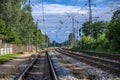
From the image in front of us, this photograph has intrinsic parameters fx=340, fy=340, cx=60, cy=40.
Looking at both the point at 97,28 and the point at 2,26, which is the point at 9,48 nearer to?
the point at 2,26

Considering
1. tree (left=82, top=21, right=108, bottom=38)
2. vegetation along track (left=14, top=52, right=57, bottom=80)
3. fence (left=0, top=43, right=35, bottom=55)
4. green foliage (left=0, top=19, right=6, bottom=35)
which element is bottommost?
vegetation along track (left=14, top=52, right=57, bottom=80)

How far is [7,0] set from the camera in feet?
234

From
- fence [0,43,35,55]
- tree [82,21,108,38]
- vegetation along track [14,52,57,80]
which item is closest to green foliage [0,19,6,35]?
fence [0,43,35,55]

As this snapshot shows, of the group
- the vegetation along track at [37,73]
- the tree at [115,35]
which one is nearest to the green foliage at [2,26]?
the tree at [115,35]

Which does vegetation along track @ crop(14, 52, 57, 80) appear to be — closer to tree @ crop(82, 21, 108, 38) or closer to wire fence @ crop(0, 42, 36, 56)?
wire fence @ crop(0, 42, 36, 56)

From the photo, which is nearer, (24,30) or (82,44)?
(24,30)

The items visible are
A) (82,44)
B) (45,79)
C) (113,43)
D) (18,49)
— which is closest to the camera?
(45,79)

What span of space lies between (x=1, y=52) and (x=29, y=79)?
40024 mm

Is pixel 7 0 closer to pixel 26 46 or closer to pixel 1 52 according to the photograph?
pixel 1 52

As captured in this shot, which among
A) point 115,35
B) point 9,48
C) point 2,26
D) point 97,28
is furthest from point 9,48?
point 97,28

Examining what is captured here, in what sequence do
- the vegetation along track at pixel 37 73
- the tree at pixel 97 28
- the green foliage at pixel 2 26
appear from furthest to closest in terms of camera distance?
the tree at pixel 97 28
the green foliage at pixel 2 26
the vegetation along track at pixel 37 73

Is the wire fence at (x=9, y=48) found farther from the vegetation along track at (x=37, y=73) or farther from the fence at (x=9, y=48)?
the vegetation along track at (x=37, y=73)

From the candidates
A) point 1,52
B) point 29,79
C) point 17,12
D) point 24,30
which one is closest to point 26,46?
point 24,30

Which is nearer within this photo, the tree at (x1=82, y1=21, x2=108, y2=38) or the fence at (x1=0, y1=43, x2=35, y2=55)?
the fence at (x1=0, y1=43, x2=35, y2=55)
